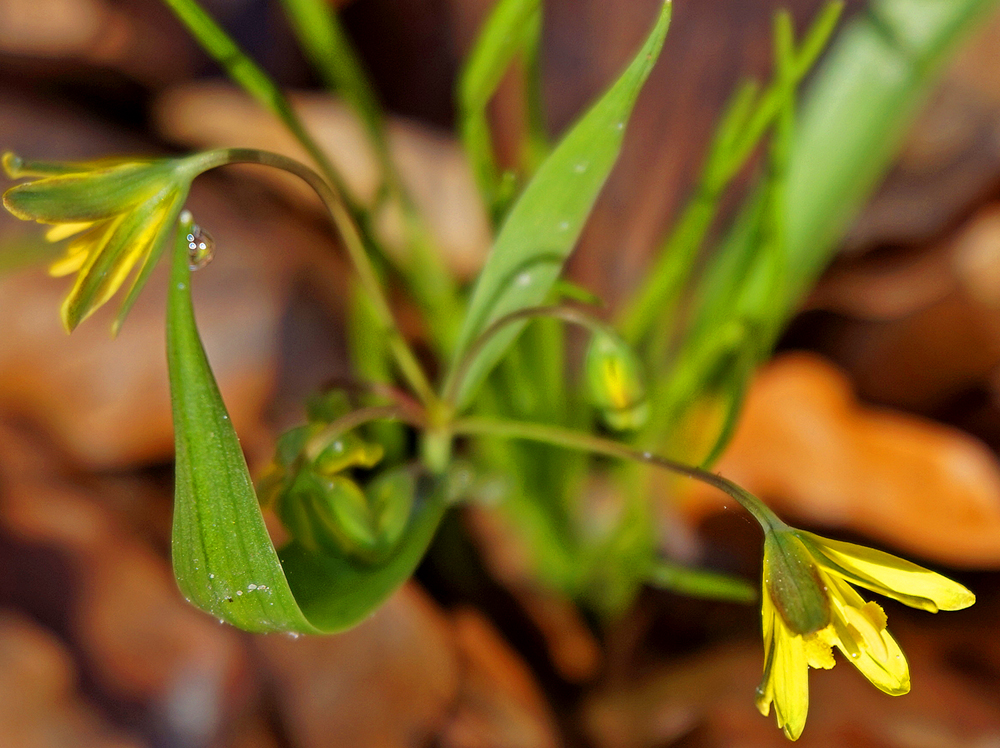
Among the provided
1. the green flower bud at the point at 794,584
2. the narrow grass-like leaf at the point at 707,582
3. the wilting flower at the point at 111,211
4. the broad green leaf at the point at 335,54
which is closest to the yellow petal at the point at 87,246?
the wilting flower at the point at 111,211

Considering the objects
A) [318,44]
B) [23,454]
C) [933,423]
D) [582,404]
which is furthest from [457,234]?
[933,423]

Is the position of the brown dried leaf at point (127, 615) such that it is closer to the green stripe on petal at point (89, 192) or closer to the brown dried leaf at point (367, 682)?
the brown dried leaf at point (367, 682)

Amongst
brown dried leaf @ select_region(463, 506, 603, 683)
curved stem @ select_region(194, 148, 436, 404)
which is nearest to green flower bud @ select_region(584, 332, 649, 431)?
curved stem @ select_region(194, 148, 436, 404)

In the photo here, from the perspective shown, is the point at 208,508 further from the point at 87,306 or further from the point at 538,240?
the point at 538,240

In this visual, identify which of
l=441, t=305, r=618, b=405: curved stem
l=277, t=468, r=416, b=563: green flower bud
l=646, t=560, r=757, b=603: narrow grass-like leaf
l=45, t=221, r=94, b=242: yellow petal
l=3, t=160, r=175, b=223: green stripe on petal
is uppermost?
l=3, t=160, r=175, b=223: green stripe on petal

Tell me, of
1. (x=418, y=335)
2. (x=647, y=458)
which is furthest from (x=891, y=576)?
(x=418, y=335)

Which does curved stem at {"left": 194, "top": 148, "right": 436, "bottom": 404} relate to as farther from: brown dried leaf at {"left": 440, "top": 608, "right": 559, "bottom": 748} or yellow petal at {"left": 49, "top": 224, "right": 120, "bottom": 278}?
brown dried leaf at {"left": 440, "top": 608, "right": 559, "bottom": 748}
